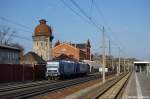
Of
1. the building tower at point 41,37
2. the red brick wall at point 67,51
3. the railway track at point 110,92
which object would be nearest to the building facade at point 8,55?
the railway track at point 110,92

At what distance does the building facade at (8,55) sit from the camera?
56.8 meters

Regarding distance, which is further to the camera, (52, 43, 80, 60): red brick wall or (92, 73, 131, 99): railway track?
(52, 43, 80, 60): red brick wall

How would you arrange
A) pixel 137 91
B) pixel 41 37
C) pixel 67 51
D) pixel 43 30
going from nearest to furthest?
pixel 137 91 → pixel 43 30 → pixel 41 37 → pixel 67 51

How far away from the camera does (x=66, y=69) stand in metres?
61.8

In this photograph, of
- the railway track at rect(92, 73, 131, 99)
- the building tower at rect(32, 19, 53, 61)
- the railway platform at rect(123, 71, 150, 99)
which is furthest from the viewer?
the building tower at rect(32, 19, 53, 61)

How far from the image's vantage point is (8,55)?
193 feet

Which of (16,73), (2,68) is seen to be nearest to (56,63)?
(16,73)

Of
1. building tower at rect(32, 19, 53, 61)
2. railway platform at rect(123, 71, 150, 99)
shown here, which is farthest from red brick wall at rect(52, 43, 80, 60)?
railway platform at rect(123, 71, 150, 99)

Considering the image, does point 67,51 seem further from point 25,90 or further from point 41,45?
point 25,90

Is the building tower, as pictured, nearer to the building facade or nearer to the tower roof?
the tower roof

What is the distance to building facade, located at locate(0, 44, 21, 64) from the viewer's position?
5680cm

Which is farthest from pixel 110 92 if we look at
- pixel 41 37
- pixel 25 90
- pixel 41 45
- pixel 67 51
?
pixel 67 51

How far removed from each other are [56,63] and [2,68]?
38.8ft

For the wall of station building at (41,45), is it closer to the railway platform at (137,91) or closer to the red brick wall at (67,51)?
the red brick wall at (67,51)
